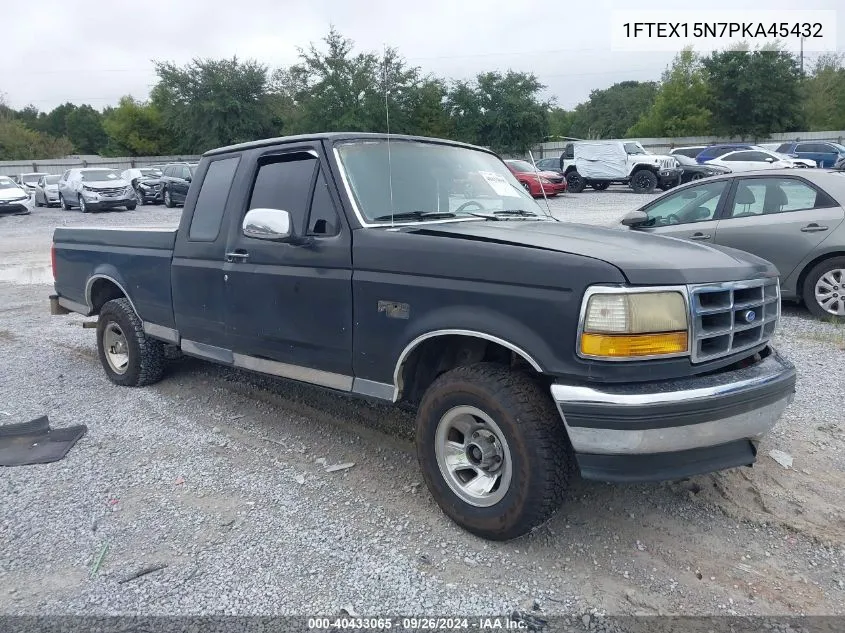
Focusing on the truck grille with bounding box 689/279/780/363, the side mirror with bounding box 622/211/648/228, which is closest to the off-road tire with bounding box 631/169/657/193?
the side mirror with bounding box 622/211/648/228

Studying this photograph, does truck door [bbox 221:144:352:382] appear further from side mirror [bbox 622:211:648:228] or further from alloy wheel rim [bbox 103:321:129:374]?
side mirror [bbox 622:211:648:228]

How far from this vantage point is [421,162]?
4207mm

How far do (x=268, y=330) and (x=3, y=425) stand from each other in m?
2.37

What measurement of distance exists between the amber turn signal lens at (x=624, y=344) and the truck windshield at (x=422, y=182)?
4.75 feet

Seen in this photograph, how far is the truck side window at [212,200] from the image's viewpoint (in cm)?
462

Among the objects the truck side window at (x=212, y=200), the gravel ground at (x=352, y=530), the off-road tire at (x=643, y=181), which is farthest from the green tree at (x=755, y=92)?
the truck side window at (x=212, y=200)

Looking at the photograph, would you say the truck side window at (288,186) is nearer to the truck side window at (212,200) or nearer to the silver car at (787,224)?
the truck side window at (212,200)

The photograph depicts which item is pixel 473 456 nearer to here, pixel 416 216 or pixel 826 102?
pixel 416 216

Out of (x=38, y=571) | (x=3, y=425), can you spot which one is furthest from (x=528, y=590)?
(x=3, y=425)

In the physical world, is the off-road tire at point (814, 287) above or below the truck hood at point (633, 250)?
below

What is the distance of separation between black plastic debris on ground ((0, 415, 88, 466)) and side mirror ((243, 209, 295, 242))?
2.04m

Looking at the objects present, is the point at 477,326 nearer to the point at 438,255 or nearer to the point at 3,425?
the point at 438,255

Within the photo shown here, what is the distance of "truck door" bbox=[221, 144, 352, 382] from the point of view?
3730 mm

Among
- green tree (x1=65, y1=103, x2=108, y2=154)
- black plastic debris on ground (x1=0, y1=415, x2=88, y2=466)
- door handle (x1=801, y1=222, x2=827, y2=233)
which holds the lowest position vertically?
black plastic debris on ground (x1=0, y1=415, x2=88, y2=466)
